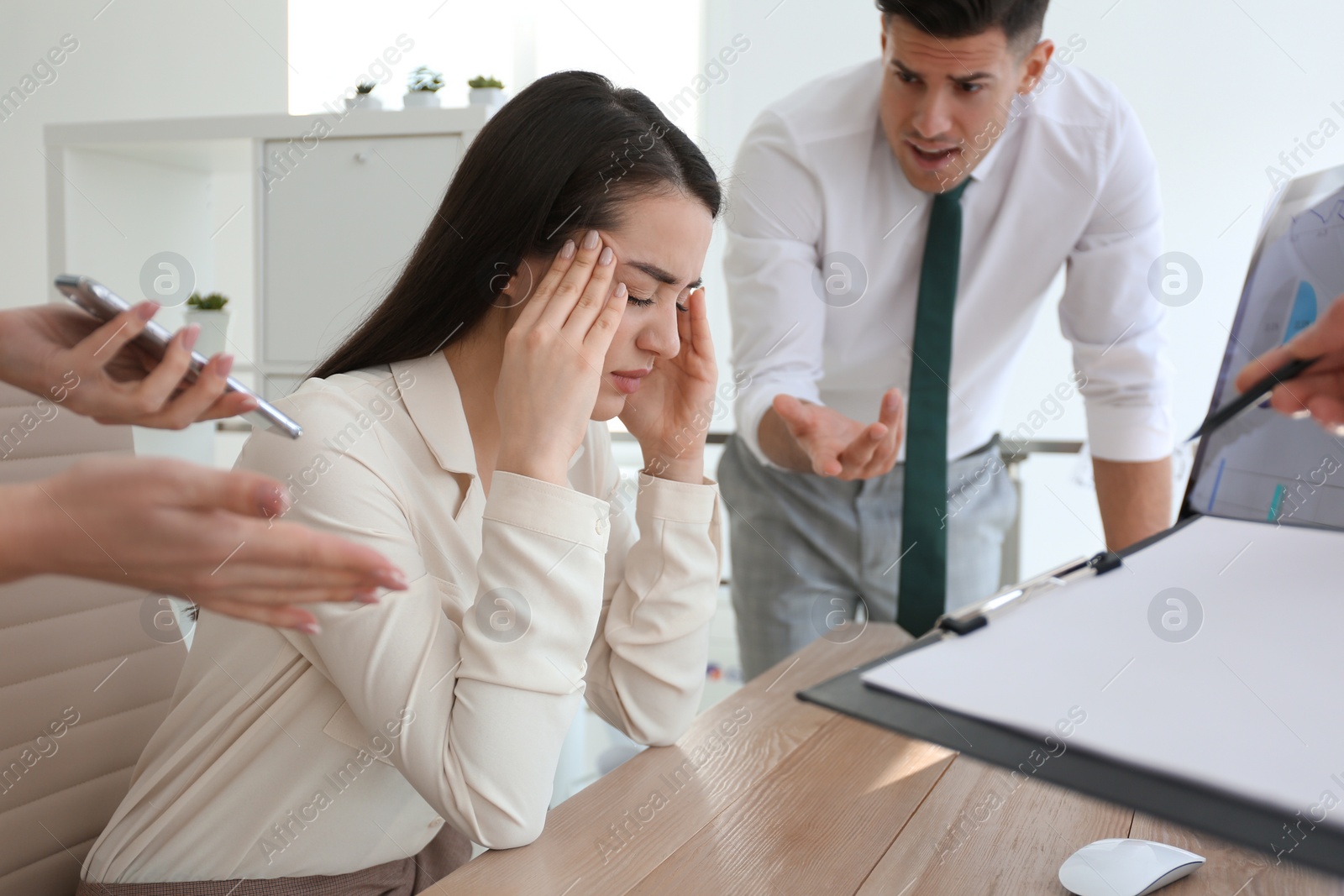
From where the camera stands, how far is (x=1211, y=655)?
22.7 inches

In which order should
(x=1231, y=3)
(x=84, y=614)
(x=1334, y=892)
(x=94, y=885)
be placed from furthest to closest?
(x=1231, y=3) < (x=84, y=614) < (x=94, y=885) < (x=1334, y=892)

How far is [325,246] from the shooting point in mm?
2197

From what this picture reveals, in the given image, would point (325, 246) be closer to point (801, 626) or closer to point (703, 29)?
point (801, 626)

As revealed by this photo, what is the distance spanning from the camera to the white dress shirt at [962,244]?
1.67 metres

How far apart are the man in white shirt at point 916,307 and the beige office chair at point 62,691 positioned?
3.11ft

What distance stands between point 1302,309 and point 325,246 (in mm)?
1906

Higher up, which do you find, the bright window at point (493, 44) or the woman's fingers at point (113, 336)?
the bright window at point (493, 44)

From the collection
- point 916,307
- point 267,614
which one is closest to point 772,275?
point 916,307

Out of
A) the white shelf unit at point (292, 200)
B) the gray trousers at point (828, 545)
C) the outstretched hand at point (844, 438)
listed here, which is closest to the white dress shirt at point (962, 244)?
the gray trousers at point (828, 545)

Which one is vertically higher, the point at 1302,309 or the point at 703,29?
the point at 703,29

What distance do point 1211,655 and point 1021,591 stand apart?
0.46ft

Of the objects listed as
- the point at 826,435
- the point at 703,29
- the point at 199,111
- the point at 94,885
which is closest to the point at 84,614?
the point at 94,885

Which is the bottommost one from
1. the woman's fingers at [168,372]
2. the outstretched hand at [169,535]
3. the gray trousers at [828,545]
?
the gray trousers at [828,545]

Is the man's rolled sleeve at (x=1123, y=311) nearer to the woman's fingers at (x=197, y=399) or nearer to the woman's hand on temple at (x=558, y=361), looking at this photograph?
the woman's hand on temple at (x=558, y=361)
